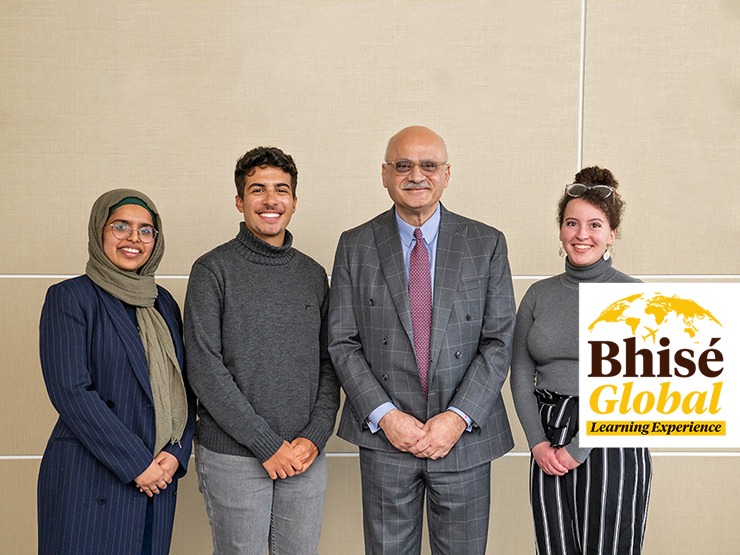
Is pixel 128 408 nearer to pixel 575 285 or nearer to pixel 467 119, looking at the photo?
pixel 575 285

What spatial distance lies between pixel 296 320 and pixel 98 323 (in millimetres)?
590

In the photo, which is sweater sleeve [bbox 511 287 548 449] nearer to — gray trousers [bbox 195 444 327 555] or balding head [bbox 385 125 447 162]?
balding head [bbox 385 125 447 162]

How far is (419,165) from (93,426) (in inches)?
49.2

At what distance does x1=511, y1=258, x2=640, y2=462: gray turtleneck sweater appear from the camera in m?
1.95

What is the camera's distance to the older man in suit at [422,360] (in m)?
1.93

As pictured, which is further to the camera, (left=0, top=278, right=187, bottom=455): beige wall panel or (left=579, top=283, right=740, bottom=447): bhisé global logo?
(left=0, top=278, right=187, bottom=455): beige wall panel

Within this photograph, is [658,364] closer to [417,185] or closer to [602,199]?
[602,199]

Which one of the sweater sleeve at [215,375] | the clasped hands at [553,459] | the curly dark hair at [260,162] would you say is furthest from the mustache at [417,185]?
the clasped hands at [553,459]

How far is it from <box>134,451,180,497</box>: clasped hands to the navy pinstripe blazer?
2 cm

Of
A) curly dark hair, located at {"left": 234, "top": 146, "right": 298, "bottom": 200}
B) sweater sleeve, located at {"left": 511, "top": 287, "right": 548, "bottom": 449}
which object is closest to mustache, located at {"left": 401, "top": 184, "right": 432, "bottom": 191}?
curly dark hair, located at {"left": 234, "top": 146, "right": 298, "bottom": 200}

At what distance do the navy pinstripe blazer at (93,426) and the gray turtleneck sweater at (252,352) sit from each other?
7.9 inches

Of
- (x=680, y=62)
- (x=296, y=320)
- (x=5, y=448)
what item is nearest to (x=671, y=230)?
(x=680, y=62)

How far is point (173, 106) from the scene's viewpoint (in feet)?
9.07

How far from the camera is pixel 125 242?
1.84 metres
